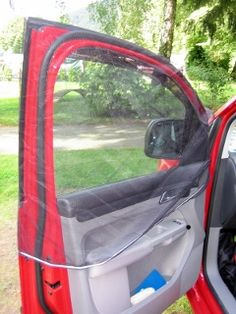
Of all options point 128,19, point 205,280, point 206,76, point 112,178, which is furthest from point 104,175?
point 206,76

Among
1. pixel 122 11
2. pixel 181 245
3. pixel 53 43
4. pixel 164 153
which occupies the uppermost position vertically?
pixel 122 11

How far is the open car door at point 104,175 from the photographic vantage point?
117 cm

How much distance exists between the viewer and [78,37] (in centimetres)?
120

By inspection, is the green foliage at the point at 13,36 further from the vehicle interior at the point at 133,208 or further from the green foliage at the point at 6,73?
the vehicle interior at the point at 133,208

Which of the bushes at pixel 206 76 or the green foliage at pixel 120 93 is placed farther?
the bushes at pixel 206 76

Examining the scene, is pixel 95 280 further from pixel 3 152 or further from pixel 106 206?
pixel 3 152

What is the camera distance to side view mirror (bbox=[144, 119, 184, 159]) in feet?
5.37

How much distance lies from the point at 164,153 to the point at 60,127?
24.5 inches

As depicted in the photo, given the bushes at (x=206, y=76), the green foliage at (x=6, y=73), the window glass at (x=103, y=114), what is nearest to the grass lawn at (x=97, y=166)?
the window glass at (x=103, y=114)

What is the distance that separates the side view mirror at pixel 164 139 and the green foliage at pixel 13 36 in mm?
631

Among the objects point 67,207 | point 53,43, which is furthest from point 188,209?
point 53,43

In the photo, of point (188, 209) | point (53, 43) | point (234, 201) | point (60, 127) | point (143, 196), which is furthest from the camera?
point (234, 201)

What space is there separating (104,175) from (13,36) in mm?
561

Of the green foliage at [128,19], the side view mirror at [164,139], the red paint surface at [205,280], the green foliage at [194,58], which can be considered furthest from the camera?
the green foliage at [194,58]
